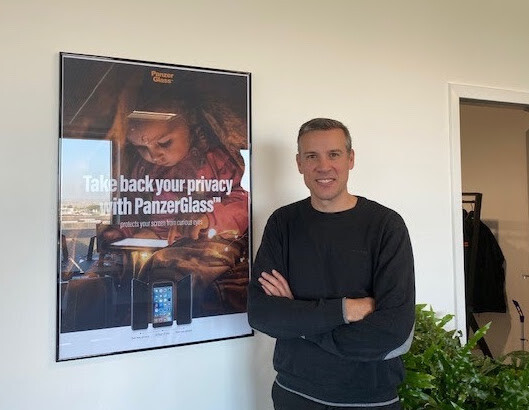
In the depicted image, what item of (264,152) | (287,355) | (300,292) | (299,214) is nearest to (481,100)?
(264,152)

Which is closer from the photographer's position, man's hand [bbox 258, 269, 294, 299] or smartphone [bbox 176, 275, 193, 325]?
man's hand [bbox 258, 269, 294, 299]

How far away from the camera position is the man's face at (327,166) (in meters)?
1.49

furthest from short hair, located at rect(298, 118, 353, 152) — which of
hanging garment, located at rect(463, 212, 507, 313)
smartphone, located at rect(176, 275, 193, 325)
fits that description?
hanging garment, located at rect(463, 212, 507, 313)

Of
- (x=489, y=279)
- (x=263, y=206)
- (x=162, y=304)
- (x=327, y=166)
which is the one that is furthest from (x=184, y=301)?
(x=489, y=279)

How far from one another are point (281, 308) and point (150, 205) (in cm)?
65

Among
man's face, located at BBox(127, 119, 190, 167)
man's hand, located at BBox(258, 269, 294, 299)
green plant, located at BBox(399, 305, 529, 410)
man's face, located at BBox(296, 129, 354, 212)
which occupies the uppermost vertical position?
man's face, located at BBox(127, 119, 190, 167)

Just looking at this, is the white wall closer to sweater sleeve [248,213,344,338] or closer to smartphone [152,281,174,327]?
smartphone [152,281,174,327]

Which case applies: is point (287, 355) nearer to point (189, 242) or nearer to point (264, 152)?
point (189, 242)

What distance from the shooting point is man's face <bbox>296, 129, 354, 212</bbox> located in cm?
149

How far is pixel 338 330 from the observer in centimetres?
136

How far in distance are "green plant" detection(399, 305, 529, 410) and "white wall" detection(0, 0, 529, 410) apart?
0.47 meters

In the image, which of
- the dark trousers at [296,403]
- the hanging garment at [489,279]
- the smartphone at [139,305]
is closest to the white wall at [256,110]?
the smartphone at [139,305]

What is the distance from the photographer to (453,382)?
1.68 meters

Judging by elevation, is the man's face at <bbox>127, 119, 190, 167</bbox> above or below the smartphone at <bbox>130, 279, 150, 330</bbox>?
above
